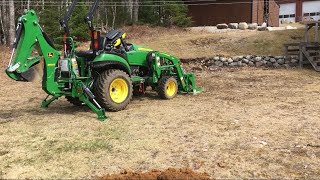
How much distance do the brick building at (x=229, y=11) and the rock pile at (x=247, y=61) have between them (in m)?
8.98

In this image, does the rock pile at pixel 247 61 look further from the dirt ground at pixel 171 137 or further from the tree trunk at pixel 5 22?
the tree trunk at pixel 5 22

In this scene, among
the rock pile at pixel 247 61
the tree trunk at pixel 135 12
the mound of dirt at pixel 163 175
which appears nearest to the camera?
the mound of dirt at pixel 163 175

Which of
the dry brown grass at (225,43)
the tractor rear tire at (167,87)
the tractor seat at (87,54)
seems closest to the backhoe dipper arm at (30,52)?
the tractor seat at (87,54)

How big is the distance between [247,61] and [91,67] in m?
8.71

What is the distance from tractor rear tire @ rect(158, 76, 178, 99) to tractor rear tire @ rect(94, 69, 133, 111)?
4.09 feet

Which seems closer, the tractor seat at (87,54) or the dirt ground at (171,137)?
the dirt ground at (171,137)

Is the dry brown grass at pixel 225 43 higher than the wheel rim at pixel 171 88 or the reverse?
higher

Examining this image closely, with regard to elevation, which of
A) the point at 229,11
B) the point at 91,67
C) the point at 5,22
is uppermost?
the point at 229,11

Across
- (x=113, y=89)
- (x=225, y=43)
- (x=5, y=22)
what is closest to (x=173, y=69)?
(x=113, y=89)

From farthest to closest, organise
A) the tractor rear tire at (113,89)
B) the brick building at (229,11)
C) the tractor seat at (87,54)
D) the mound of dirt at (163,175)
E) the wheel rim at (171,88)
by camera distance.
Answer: the brick building at (229,11) → the wheel rim at (171,88) → the tractor seat at (87,54) → the tractor rear tire at (113,89) → the mound of dirt at (163,175)

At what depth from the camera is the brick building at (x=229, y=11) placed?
23375mm

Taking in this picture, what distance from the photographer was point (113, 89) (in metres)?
7.79

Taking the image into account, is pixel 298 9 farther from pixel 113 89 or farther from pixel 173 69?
pixel 113 89

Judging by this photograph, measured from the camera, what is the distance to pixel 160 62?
9211 millimetres
